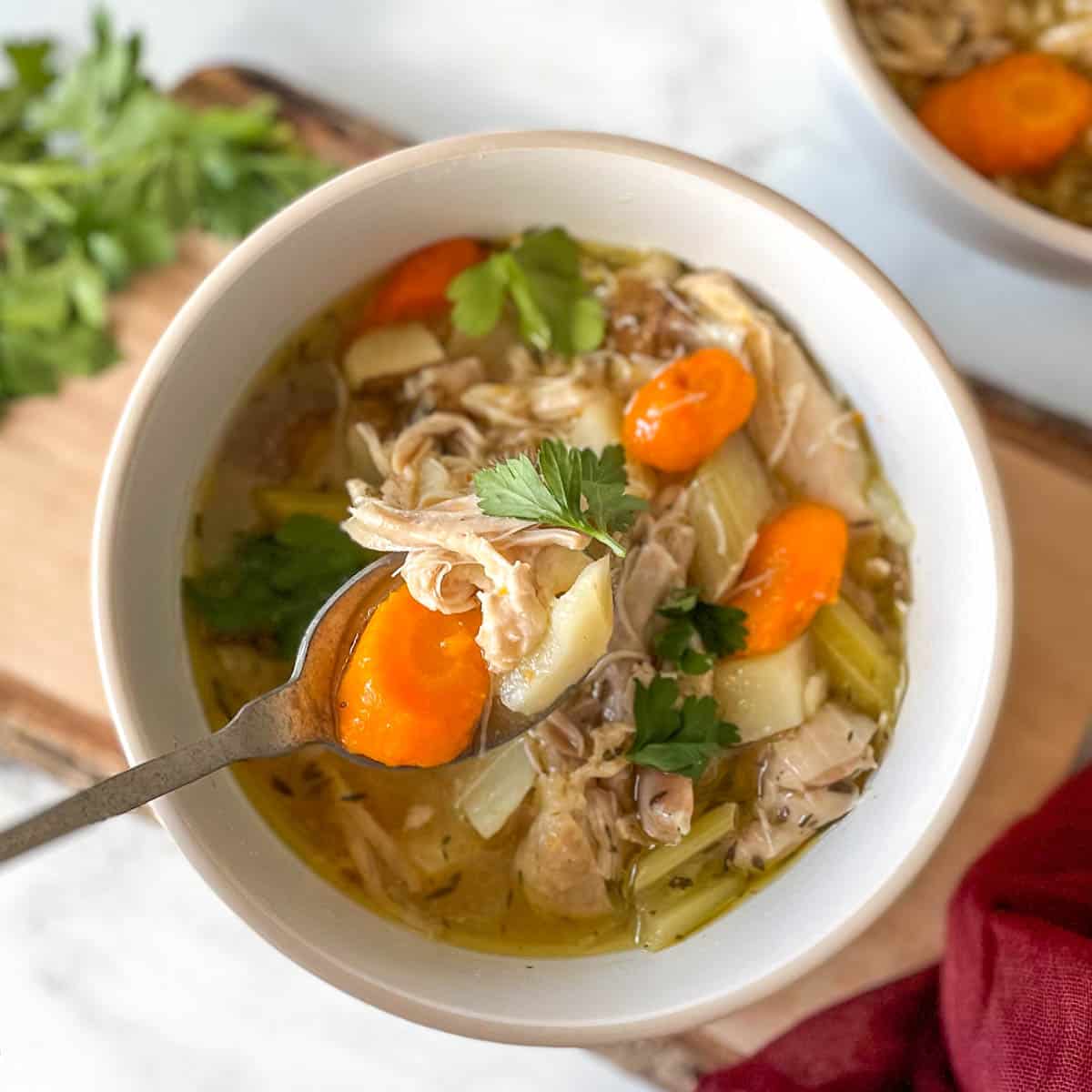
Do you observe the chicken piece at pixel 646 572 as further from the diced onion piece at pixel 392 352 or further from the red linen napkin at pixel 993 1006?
the red linen napkin at pixel 993 1006

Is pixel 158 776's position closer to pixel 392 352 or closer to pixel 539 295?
pixel 392 352

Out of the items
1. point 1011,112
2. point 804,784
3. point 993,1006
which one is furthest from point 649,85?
point 993,1006

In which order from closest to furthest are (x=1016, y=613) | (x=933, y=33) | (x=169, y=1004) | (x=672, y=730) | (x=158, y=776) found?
(x=158, y=776)
(x=672, y=730)
(x=1016, y=613)
(x=933, y=33)
(x=169, y=1004)

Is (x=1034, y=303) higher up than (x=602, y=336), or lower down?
lower down

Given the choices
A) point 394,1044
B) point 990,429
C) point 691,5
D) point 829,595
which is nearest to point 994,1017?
point 829,595

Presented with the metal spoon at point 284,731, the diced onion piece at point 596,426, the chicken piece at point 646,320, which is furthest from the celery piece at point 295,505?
the chicken piece at point 646,320

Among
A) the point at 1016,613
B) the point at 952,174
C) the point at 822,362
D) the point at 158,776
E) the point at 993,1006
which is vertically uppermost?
the point at 952,174

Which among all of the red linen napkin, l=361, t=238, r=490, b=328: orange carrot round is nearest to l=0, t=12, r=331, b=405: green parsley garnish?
l=361, t=238, r=490, b=328: orange carrot round

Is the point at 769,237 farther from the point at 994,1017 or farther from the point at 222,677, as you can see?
the point at 994,1017
